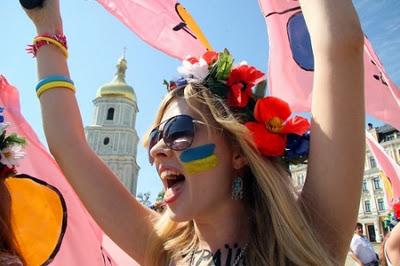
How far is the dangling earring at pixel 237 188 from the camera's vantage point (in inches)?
55.6

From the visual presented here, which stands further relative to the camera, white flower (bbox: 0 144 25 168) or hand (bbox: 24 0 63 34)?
white flower (bbox: 0 144 25 168)

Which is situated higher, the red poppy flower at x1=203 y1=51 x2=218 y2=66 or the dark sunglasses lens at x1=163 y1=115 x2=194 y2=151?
the red poppy flower at x1=203 y1=51 x2=218 y2=66

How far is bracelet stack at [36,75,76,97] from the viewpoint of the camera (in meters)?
1.67

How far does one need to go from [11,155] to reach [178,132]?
118cm

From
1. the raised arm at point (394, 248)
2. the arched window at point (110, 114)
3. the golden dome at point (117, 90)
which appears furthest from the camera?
the golden dome at point (117, 90)

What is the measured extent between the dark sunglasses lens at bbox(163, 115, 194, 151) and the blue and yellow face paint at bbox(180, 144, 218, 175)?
0.12ft

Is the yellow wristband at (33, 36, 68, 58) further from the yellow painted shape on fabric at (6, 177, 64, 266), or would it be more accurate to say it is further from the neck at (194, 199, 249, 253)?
the neck at (194, 199, 249, 253)

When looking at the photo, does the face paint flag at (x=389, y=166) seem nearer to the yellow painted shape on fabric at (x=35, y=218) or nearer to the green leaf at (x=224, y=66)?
the green leaf at (x=224, y=66)

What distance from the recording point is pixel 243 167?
1.48 m

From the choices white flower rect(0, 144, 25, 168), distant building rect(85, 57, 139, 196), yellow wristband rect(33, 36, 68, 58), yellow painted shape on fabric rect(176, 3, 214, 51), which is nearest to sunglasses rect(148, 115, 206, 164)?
yellow wristband rect(33, 36, 68, 58)

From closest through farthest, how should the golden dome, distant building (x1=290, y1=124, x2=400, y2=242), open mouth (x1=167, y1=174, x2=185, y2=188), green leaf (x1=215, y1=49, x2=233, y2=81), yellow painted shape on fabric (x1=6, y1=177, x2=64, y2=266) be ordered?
1. open mouth (x1=167, y1=174, x2=185, y2=188)
2. green leaf (x1=215, y1=49, x2=233, y2=81)
3. yellow painted shape on fabric (x1=6, y1=177, x2=64, y2=266)
4. distant building (x1=290, y1=124, x2=400, y2=242)
5. the golden dome

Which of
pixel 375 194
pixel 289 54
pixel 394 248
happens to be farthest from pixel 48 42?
pixel 375 194

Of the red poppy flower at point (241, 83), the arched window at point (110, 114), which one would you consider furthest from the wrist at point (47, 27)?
the arched window at point (110, 114)

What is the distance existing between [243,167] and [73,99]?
88 cm
